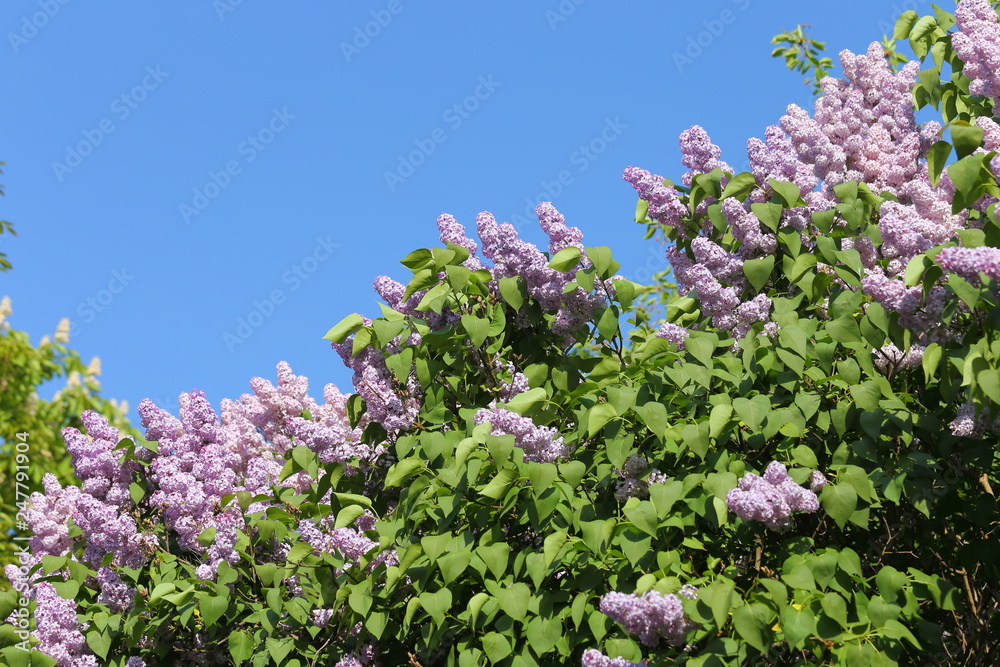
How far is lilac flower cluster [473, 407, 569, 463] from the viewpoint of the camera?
3605 millimetres

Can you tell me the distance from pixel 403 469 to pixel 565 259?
105 centimetres

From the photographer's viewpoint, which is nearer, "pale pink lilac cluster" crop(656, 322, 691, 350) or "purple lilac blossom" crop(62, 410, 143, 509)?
"pale pink lilac cluster" crop(656, 322, 691, 350)

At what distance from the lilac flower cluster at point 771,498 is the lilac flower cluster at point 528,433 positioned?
29.6 inches

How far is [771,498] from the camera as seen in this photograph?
316 cm

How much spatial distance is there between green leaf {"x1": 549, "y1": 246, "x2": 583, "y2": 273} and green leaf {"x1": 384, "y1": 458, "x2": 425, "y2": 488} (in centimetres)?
95

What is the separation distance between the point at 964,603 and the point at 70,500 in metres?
4.23

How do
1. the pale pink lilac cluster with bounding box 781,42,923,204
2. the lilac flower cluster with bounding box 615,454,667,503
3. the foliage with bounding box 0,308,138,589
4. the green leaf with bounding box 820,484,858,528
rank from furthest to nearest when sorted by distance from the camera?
the foliage with bounding box 0,308,138,589
the pale pink lilac cluster with bounding box 781,42,923,204
the lilac flower cluster with bounding box 615,454,667,503
the green leaf with bounding box 820,484,858,528

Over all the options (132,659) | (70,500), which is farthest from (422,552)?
(70,500)

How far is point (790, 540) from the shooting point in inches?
136

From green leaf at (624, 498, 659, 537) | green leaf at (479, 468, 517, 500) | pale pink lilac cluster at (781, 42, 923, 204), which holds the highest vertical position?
pale pink lilac cluster at (781, 42, 923, 204)

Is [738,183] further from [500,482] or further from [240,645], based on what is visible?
[240,645]

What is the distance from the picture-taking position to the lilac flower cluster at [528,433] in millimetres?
3605

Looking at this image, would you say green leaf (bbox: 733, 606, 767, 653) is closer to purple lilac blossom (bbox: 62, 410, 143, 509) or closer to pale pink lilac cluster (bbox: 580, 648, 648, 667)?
pale pink lilac cluster (bbox: 580, 648, 648, 667)

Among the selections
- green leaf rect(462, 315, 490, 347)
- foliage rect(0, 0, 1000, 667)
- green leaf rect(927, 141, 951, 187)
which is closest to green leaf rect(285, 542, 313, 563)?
foliage rect(0, 0, 1000, 667)
